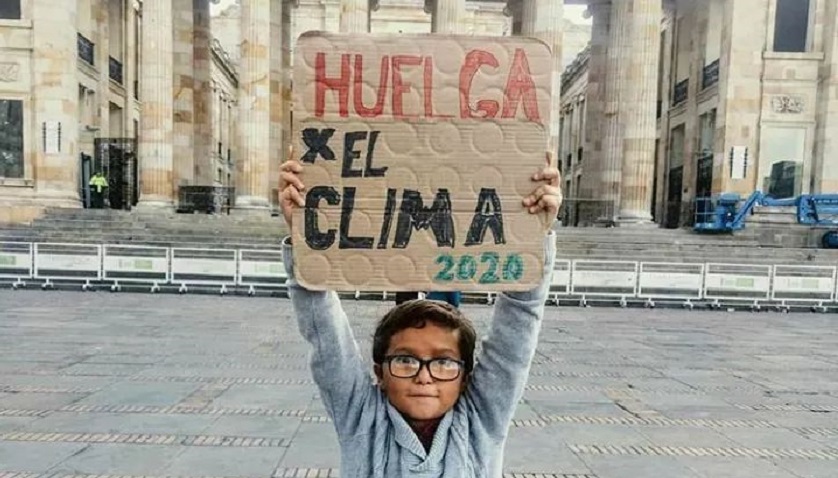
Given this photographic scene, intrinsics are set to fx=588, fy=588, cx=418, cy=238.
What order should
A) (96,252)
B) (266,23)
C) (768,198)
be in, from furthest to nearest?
1. (266,23)
2. (768,198)
3. (96,252)

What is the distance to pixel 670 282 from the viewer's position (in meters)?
14.6

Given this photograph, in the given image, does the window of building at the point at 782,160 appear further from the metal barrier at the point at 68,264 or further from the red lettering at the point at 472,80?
the red lettering at the point at 472,80

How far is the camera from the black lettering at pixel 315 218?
5.44ft

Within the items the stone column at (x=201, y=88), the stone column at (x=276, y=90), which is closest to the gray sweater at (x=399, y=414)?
the stone column at (x=276, y=90)

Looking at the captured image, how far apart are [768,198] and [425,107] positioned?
23.3 meters

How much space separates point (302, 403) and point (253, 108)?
19.4 metres

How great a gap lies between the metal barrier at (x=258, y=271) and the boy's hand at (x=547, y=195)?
13.1 m

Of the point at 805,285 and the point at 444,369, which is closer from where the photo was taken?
the point at 444,369

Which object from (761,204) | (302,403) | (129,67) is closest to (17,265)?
(302,403)

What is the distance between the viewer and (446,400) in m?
1.70

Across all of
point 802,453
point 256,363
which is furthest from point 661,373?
point 256,363

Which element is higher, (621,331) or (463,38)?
(463,38)

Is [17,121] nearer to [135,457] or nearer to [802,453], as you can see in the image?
[135,457]

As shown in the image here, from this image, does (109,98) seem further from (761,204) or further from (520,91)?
(520,91)
